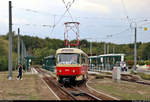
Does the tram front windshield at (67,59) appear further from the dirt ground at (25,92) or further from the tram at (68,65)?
the dirt ground at (25,92)

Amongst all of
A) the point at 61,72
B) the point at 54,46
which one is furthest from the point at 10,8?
the point at 54,46

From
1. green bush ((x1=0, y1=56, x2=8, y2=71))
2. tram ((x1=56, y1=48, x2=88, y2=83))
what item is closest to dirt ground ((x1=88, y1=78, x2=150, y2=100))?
tram ((x1=56, y1=48, x2=88, y2=83))

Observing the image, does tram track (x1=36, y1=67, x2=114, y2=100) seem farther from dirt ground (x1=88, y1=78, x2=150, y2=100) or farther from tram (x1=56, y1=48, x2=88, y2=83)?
tram (x1=56, y1=48, x2=88, y2=83)

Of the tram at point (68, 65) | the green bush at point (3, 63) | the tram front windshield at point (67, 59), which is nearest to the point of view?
the tram at point (68, 65)

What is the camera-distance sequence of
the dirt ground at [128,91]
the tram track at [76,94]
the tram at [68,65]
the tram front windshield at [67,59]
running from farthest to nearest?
the tram front windshield at [67,59] < the tram at [68,65] < the tram track at [76,94] < the dirt ground at [128,91]

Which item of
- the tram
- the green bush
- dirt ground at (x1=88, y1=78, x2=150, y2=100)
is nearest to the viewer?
dirt ground at (x1=88, y1=78, x2=150, y2=100)

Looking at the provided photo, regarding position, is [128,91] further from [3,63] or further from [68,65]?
[3,63]

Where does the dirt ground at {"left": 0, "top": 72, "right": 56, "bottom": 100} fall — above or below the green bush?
below

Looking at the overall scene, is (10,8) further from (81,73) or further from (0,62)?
(0,62)

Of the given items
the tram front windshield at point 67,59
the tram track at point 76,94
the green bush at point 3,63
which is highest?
the tram front windshield at point 67,59

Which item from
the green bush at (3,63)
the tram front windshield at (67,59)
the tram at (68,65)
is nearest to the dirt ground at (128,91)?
→ the tram at (68,65)

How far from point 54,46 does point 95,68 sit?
5718 cm

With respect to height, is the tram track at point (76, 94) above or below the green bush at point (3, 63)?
below

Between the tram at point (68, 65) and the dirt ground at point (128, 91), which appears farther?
the tram at point (68, 65)
